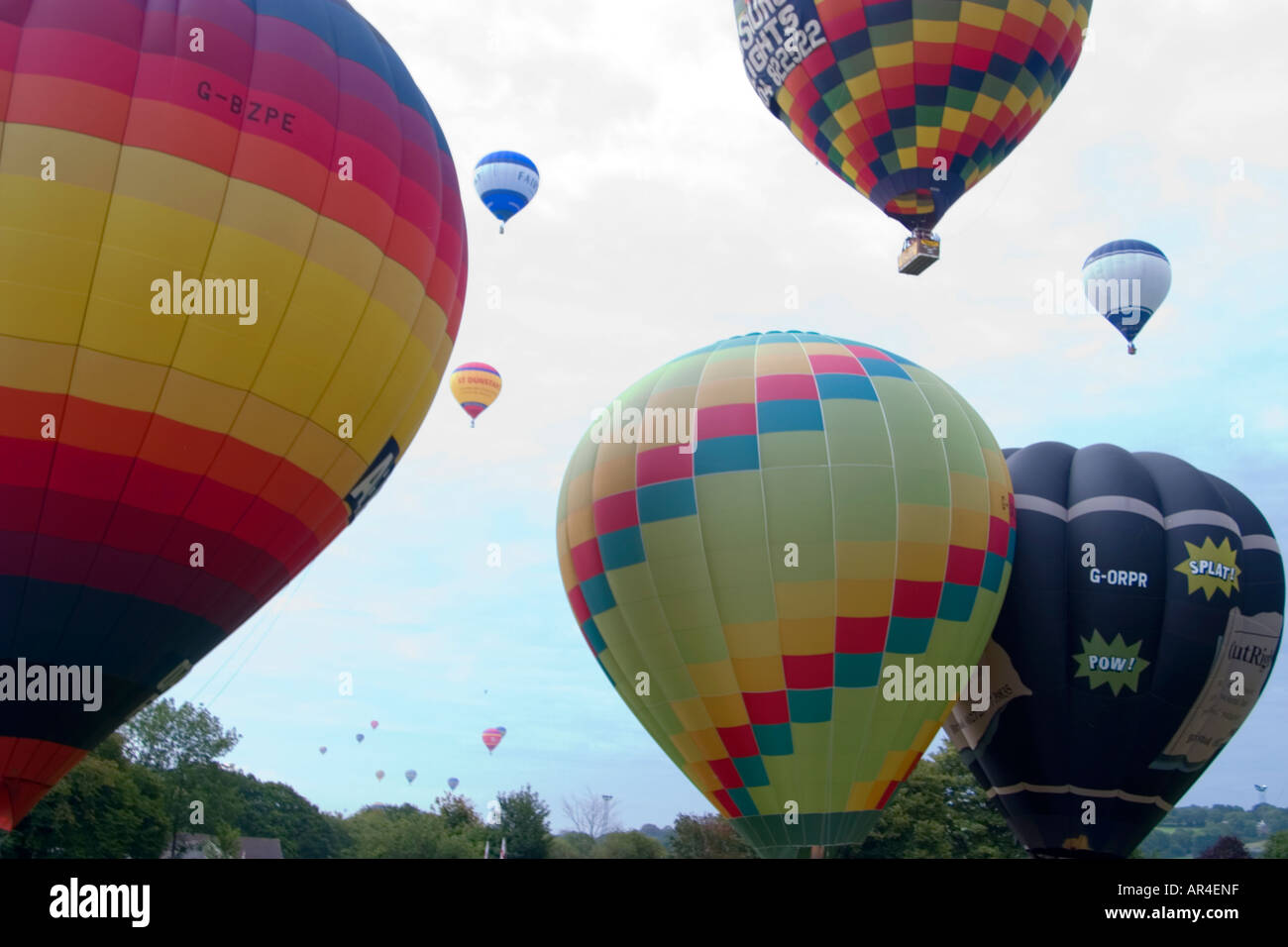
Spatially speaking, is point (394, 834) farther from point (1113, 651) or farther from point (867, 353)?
point (867, 353)

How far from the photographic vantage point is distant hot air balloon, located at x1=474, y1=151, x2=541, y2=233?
2698 cm

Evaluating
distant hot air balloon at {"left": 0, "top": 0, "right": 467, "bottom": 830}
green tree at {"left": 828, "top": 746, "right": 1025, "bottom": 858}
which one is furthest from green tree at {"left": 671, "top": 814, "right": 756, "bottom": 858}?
distant hot air balloon at {"left": 0, "top": 0, "right": 467, "bottom": 830}

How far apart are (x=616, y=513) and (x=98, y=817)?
19841 millimetres

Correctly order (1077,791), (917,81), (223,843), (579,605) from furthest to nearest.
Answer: (223,843), (917,81), (1077,791), (579,605)

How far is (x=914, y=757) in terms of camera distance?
13961 mm

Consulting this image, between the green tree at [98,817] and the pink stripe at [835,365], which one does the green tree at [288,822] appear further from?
the pink stripe at [835,365]

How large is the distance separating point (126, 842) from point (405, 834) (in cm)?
1098

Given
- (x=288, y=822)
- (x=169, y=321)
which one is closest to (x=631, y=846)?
(x=288, y=822)

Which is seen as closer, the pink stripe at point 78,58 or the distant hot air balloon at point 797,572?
the pink stripe at point 78,58

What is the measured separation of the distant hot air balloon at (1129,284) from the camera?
73.2 ft

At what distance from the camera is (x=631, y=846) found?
38406 mm

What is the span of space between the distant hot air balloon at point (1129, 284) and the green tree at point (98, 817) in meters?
22.6

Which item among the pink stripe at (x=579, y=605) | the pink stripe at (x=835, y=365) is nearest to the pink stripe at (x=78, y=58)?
the pink stripe at (x=835, y=365)

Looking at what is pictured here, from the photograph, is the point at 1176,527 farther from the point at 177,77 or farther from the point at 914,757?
the point at 177,77
